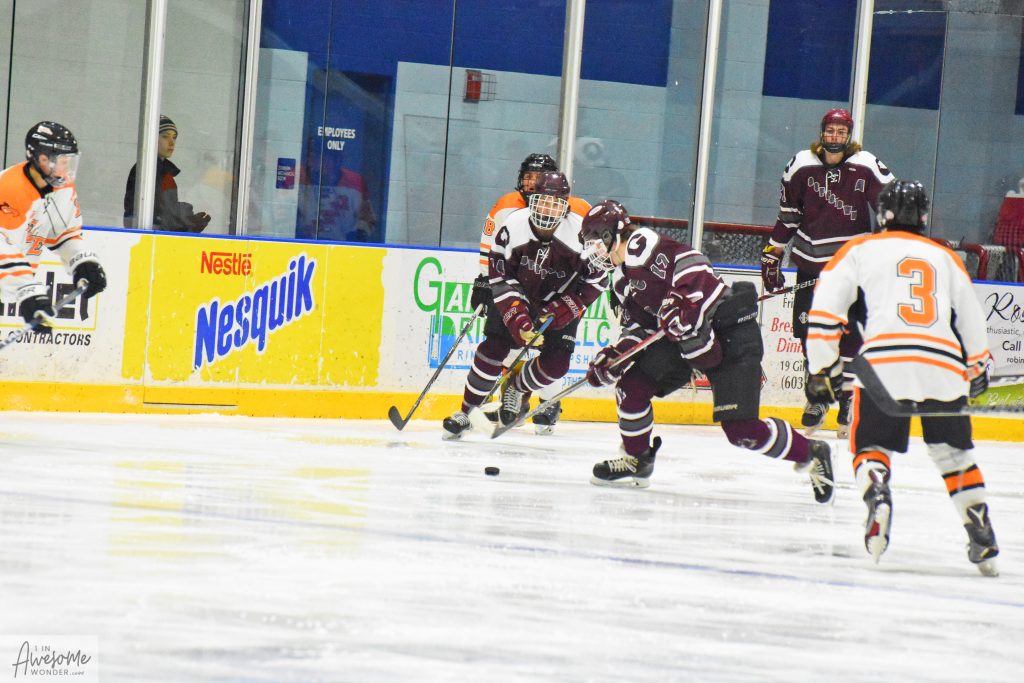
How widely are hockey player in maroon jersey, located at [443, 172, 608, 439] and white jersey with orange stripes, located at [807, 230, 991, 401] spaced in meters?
2.30

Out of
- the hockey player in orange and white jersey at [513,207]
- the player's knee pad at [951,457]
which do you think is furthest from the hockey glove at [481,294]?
the player's knee pad at [951,457]

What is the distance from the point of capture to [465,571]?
3389 millimetres

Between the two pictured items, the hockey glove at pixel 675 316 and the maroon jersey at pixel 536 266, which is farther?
the maroon jersey at pixel 536 266

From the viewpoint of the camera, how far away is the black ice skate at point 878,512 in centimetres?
363

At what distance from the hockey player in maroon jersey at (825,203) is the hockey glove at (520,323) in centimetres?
146

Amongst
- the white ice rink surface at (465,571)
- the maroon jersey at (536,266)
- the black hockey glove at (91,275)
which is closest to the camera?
the white ice rink surface at (465,571)

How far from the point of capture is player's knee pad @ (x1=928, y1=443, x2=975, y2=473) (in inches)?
145

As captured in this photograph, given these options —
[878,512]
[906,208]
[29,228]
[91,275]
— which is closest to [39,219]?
[29,228]

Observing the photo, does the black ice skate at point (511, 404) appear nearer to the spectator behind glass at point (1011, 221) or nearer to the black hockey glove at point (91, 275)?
the black hockey glove at point (91, 275)

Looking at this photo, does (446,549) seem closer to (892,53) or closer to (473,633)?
(473,633)

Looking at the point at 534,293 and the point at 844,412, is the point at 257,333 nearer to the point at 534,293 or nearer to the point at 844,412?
the point at 534,293

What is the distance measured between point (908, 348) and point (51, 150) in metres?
3.36

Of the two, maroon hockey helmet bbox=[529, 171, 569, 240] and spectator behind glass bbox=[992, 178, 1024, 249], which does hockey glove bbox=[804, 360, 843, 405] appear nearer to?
maroon hockey helmet bbox=[529, 171, 569, 240]

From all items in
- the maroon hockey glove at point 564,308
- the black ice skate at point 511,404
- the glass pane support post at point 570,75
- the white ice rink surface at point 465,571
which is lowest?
the white ice rink surface at point 465,571
